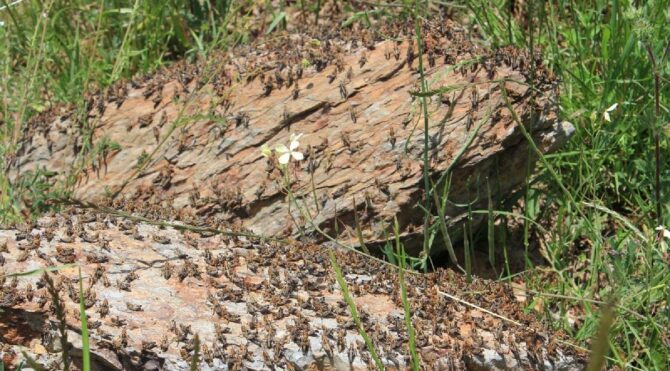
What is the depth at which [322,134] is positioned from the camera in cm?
420

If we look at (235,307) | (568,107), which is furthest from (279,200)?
(568,107)

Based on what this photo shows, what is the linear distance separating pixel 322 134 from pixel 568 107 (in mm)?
1343

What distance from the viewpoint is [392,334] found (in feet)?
10.1

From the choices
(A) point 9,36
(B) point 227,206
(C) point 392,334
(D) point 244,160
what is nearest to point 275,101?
(D) point 244,160

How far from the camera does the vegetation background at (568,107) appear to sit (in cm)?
356

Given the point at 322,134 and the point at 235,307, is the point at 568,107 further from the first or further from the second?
the point at 235,307

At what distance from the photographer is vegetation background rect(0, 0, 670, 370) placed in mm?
3561

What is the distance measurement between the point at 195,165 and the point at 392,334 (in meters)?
1.69

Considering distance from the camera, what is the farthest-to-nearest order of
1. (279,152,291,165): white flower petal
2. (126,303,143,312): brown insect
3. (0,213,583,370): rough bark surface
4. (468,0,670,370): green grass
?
(468,0,670,370): green grass
(279,152,291,165): white flower petal
(126,303,143,312): brown insect
(0,213,583,370): rough bark surface

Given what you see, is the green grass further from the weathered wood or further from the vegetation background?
the weathered wood

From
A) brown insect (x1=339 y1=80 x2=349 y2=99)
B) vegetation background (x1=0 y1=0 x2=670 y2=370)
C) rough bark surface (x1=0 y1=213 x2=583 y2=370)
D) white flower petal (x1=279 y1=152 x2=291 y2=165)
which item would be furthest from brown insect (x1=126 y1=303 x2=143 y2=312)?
brown insect (x1=339 y1=80 x2=349 y2=99)

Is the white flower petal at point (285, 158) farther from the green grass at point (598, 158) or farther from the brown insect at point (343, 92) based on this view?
the green grass at point (598, 158)

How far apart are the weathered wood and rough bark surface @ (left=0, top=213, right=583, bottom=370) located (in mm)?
459

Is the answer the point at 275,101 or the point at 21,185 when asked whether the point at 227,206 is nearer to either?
the point at 275,101
